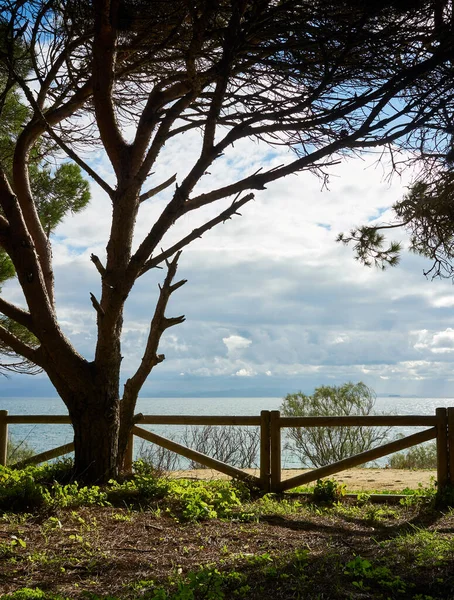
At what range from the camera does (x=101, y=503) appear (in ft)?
19.5

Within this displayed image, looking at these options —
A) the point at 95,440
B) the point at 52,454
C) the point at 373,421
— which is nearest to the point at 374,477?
the point at 373,421

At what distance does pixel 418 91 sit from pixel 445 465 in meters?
4.41

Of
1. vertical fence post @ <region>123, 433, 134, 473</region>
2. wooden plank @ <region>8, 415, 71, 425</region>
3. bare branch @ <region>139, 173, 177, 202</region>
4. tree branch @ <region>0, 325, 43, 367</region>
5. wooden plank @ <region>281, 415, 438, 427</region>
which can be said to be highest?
bare branch @ <region>139, 173, 177, 202</region>

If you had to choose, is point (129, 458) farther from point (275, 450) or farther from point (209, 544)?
point (209, 544)

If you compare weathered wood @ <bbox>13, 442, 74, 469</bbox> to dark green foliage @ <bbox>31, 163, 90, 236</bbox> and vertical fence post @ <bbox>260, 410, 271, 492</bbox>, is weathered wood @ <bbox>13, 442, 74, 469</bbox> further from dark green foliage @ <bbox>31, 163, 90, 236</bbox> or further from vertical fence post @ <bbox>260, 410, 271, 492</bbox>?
dark green foliage @ <bbox>31, 163, 90, 236</bbox>

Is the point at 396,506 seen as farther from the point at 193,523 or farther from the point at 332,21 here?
the point at 332,21

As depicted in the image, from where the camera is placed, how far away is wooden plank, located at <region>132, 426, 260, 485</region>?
773 cm

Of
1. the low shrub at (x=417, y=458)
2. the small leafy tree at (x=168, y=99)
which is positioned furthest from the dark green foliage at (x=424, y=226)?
the low shrub at (x=417, y=458)

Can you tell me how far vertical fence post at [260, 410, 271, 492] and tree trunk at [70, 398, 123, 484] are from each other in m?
1.96

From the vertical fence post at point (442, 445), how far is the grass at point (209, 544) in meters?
0.33

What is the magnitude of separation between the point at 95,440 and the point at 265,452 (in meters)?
2.27

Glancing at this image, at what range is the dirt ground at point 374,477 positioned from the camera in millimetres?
9009

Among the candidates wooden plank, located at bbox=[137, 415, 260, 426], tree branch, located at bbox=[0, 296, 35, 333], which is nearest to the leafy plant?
wooden plank, located at bbox=[137, 415, 260, 426]

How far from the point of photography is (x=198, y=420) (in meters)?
8.12
